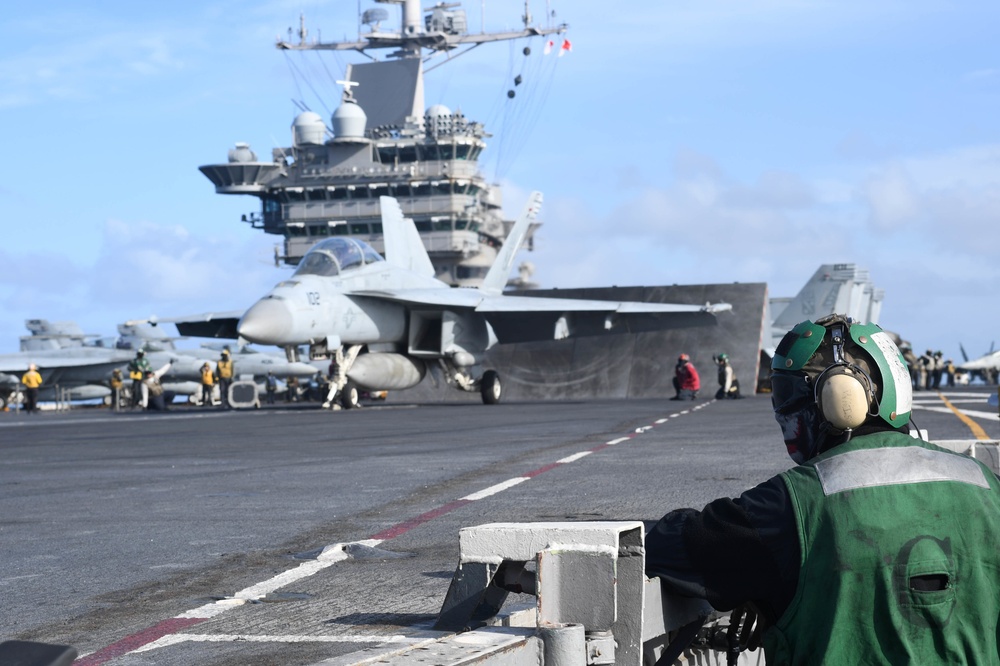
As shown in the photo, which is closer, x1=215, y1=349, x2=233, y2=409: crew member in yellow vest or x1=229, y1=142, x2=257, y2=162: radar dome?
x1=215, y1=349, x2=233, y2=409: crew member in yellow vest

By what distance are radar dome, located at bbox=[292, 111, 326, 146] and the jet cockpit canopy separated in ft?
106

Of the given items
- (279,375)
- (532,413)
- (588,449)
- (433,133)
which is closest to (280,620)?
(588,449)

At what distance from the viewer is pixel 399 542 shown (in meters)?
6.70

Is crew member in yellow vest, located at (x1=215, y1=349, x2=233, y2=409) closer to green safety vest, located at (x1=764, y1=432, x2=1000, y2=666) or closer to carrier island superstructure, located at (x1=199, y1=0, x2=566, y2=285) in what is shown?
carrier island superstructure, located at (x1=199, y1=0, x2=566, y2=285)

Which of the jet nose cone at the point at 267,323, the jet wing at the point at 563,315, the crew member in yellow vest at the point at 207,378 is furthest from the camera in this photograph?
the crew member in yellow vest at the point at 207,378

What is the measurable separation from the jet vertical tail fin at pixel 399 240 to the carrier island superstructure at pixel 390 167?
23621 mm

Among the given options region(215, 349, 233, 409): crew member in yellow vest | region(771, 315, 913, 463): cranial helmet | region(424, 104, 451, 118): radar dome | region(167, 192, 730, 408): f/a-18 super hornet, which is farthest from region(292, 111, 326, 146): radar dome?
region(771, 315, 913, 463): cranial helmet

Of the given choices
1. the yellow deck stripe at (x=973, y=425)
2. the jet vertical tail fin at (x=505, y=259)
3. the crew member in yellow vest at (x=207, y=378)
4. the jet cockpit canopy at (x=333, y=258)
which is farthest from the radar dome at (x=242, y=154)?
the yellow deck stripe at (x=973, y=425)

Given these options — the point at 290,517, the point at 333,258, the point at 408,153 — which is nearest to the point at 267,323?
the point at 333,258

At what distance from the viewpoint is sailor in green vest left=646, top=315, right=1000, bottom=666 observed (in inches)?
102

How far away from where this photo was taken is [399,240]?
33500 millimetres

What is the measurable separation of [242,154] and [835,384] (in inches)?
2425

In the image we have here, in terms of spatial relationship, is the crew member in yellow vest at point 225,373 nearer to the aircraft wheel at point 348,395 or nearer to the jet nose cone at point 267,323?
the aircraft wheel at point 348,395

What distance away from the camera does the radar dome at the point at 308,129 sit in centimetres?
6075
